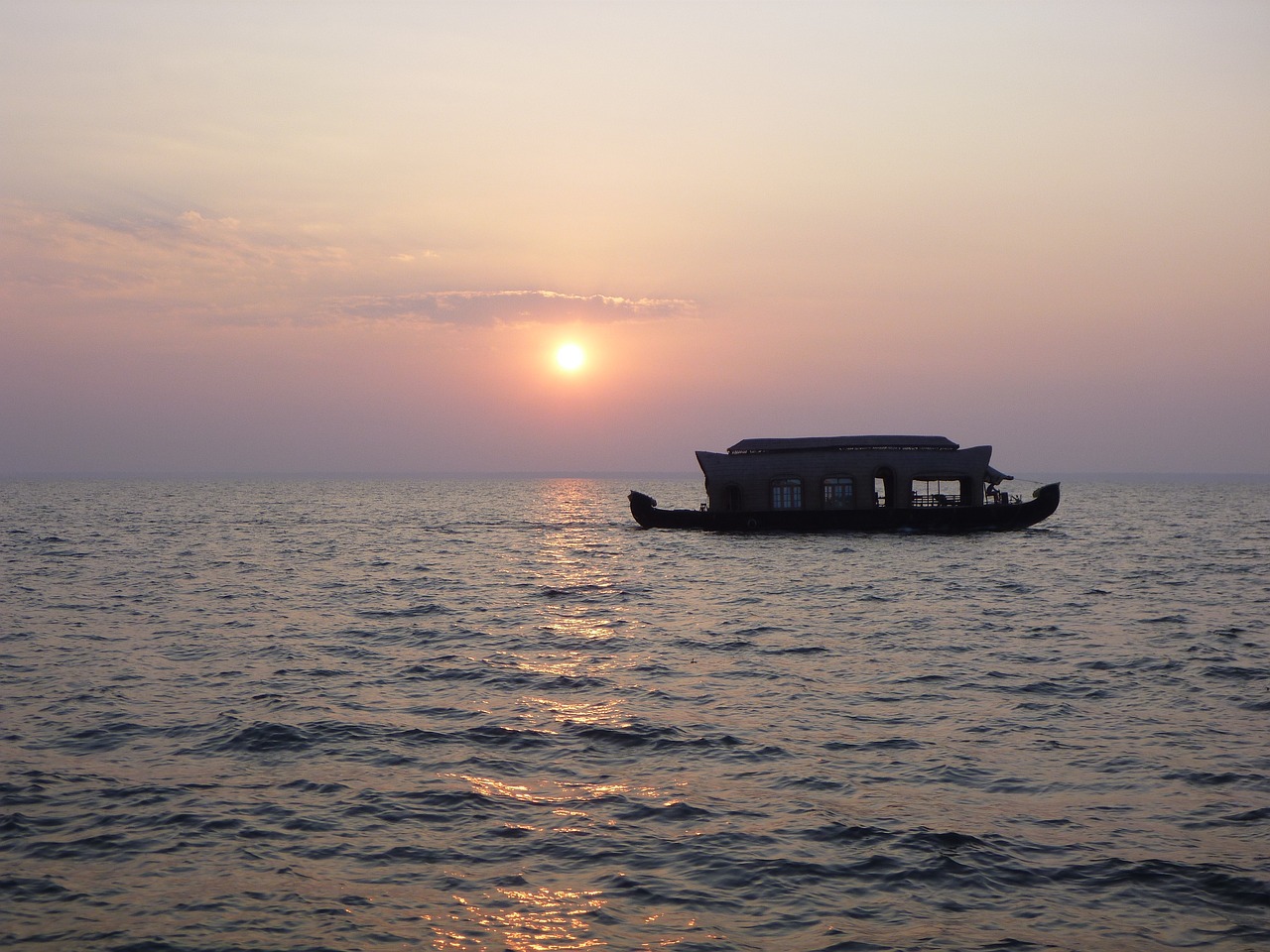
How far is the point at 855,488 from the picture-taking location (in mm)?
66438

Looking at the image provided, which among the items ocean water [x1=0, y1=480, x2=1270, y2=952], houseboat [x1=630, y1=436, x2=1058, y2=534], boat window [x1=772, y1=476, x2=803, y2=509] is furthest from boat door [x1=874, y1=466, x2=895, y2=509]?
ocean water [x1=0, y1=480, x2=1270, y2=952]

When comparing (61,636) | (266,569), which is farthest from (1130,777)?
(266,569)

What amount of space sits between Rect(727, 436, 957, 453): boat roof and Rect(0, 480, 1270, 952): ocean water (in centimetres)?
2894

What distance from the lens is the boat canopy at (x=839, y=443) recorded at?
66625 mm

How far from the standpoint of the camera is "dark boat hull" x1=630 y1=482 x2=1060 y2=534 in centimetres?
6556

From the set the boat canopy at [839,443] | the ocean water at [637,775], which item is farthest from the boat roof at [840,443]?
the ocean water at [637,775]

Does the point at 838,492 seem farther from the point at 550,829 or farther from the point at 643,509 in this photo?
the point at 550,829

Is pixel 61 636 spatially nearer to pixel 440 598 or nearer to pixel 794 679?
pixel 440 598

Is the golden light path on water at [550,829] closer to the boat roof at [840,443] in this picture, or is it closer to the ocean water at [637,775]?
the ocean water at [637,775]

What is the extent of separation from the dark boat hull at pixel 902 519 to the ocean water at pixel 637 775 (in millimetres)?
27121

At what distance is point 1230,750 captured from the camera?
17.9m

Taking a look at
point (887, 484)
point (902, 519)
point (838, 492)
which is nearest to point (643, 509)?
point (838, 492)

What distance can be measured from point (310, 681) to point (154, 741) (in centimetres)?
564

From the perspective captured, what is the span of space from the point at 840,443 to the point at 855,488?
3.66 meters
